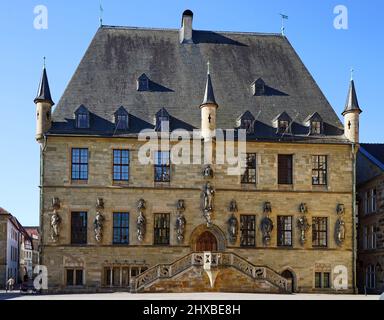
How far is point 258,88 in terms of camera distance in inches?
1350

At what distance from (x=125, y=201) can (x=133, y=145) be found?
317 cm

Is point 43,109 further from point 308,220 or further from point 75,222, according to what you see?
point 308,220

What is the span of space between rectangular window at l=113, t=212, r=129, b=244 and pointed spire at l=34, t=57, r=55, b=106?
7.42 meters

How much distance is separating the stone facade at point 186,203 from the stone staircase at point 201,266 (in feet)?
7.45

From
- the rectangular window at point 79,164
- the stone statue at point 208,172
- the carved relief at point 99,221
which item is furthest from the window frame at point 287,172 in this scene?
the rectangular window at point 79,164

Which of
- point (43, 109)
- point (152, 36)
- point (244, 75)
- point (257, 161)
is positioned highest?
point (152, 36)

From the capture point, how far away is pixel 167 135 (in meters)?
31.2

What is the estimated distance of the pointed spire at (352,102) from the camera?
105ft

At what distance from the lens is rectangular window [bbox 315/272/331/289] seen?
31469mm

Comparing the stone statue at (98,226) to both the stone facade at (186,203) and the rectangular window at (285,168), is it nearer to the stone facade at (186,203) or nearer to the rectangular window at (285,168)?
the stone facade at (186,203)

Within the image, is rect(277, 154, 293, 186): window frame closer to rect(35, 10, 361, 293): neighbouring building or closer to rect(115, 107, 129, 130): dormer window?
rect(35, 10, 361, 293): neighbouring building

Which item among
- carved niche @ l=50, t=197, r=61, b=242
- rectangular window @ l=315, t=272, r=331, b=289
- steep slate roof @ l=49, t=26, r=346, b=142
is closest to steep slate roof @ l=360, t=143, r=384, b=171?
steep slate roof @ l=49, t=26, r=346, b=142
